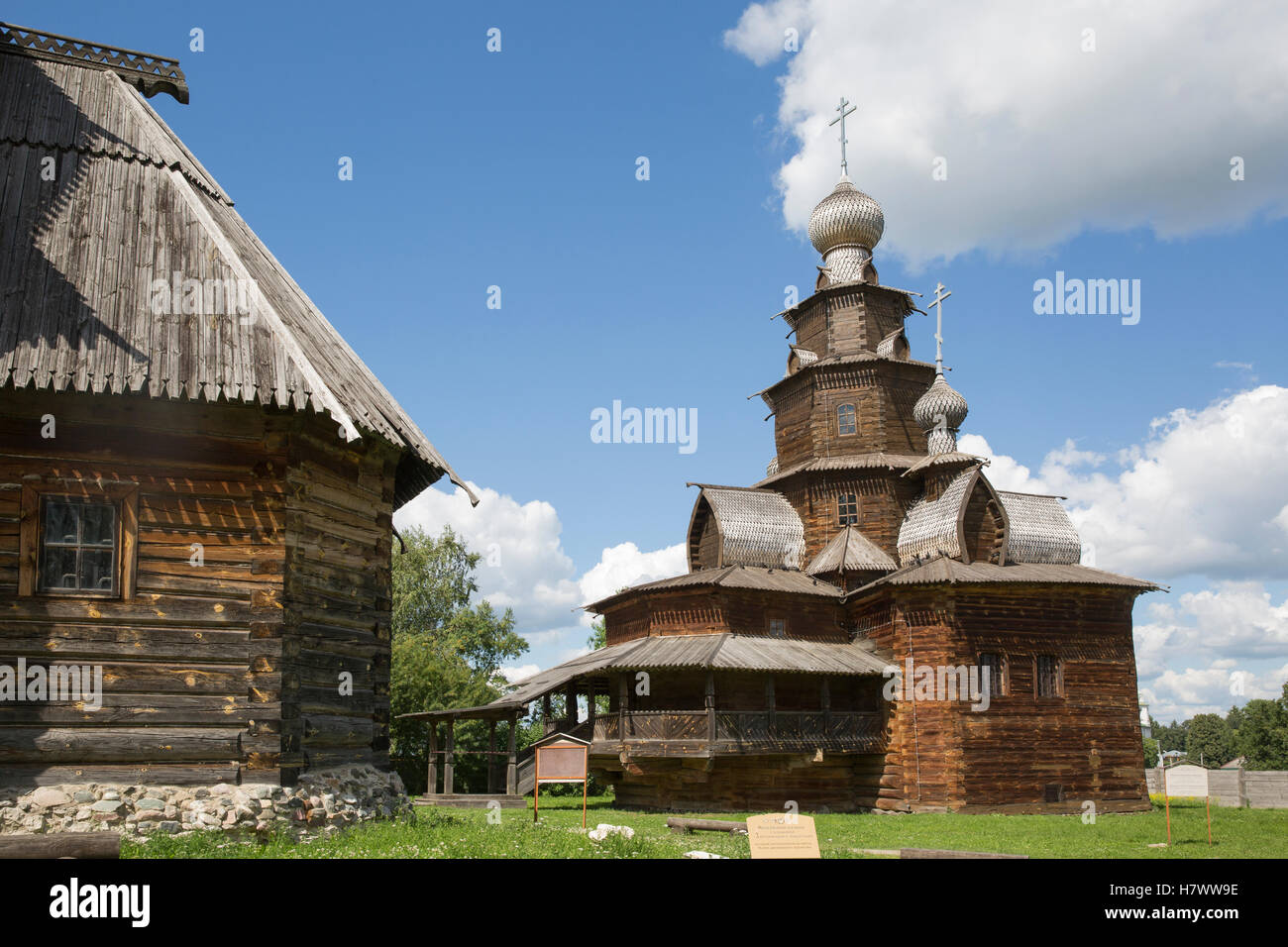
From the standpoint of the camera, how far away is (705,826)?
675 inches

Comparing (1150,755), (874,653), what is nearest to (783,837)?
(874,653)

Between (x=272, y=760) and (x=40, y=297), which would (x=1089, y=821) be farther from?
(x=40, y=297)

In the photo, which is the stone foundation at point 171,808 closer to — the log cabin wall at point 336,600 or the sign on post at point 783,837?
the log cabin wall at point 336,600

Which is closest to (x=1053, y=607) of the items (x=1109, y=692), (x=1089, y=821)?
(x=1109, y=692)

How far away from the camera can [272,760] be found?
38.0 ft

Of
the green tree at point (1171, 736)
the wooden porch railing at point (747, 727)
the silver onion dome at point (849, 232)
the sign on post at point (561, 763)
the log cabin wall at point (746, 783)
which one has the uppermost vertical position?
the silver onion dome at point (849, 232)

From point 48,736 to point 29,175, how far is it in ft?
23.7

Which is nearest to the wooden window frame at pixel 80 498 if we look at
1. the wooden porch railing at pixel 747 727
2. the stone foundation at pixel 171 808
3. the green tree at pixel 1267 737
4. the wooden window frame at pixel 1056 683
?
the stone foundation at pixel 171 808

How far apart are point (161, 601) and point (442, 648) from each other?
112 feet

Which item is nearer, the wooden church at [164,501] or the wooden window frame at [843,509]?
the wooden church at [164,501]

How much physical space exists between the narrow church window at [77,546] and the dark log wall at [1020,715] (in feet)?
70.4

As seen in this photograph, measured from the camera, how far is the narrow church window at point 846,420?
112 feet

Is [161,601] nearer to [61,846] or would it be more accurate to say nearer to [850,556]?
[61,846]

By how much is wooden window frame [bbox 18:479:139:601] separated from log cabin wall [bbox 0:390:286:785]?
3 centimetres
